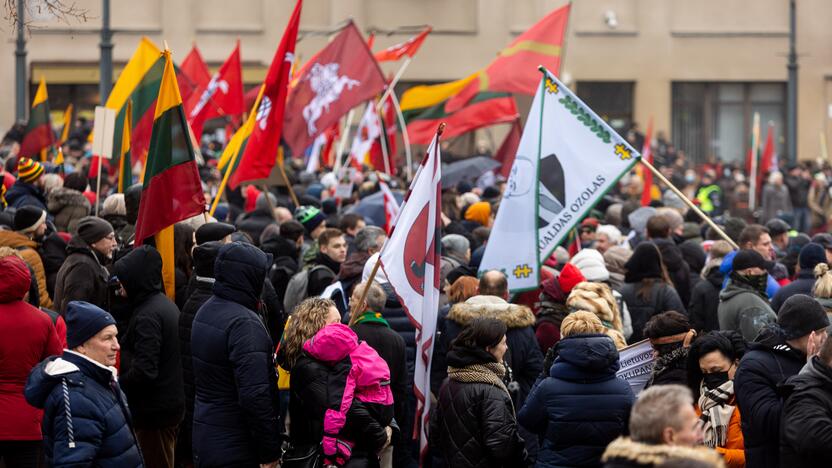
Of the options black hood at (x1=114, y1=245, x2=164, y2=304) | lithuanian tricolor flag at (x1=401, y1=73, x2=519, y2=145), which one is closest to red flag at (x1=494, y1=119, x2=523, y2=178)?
lithuanian tricolor flag at (x1=401, y1=73, x2=519, y2=145)

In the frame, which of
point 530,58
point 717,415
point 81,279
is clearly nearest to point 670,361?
point 717,415

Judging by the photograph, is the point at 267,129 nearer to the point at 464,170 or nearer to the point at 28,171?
the point at 28,171

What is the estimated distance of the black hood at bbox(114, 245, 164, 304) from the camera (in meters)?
7.90

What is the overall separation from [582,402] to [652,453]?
2.25 meters

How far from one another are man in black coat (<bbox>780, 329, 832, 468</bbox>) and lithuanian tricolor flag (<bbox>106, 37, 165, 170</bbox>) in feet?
26.2

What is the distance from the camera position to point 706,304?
9.96 metres

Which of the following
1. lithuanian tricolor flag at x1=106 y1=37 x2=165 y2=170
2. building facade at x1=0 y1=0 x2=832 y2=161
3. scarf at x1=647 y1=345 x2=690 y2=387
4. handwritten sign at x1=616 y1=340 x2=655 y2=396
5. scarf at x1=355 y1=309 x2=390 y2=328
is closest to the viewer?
Result: scarf at x1=647 y1=345 x2=690 y2=387

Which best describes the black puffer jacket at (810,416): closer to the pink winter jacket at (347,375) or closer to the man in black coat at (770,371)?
the man in black coat at (770,371)

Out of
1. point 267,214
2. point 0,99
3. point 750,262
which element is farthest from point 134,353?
point 0,99

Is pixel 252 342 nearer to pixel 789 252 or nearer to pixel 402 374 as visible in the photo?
pixel 402 374

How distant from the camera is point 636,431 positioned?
457cm

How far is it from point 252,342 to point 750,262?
3606 millimetres

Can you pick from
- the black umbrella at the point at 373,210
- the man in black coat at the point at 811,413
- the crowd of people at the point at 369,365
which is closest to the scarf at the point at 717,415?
the crowd of people at the point at 369,365

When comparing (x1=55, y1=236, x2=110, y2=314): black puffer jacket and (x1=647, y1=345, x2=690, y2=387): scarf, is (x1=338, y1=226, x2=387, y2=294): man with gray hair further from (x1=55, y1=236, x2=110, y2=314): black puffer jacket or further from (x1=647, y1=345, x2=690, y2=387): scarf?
(x1=647, y1=345, x2=690, y2=387): scarf
